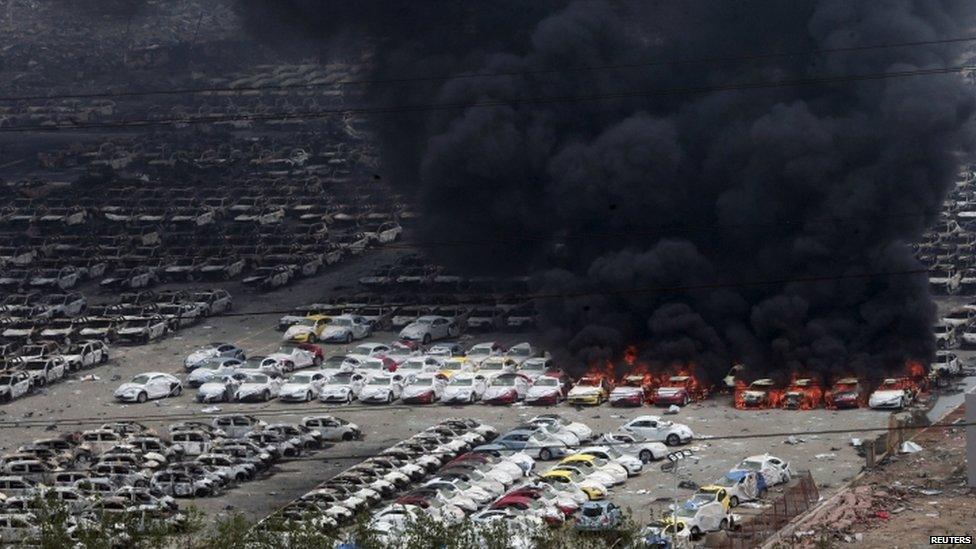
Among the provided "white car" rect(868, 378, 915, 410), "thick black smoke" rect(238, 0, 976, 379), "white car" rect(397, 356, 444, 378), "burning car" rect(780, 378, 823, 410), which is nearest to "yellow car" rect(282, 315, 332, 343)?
"thick black smoke" rect(238, 0, 976, 379)

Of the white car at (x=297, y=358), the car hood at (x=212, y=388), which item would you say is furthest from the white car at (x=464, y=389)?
the car hood at (x=212, y=388)

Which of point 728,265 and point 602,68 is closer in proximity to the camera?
point 728,265

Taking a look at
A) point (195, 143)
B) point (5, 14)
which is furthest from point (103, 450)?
point (5, 14)

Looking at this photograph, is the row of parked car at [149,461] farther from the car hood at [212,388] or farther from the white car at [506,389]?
the white car at [506,389]

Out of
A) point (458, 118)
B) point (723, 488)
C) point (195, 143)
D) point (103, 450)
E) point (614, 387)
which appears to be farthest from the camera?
point (195, 143)

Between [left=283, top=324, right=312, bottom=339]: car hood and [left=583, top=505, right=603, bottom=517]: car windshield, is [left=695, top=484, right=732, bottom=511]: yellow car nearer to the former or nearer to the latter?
[left=583, top=505, right=603, bottom=517]: car windshield

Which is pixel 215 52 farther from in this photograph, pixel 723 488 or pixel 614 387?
pixel 723 488

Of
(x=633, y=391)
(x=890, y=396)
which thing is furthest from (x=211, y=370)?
(x=890, y=396)

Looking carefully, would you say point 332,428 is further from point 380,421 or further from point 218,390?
point 218,390
